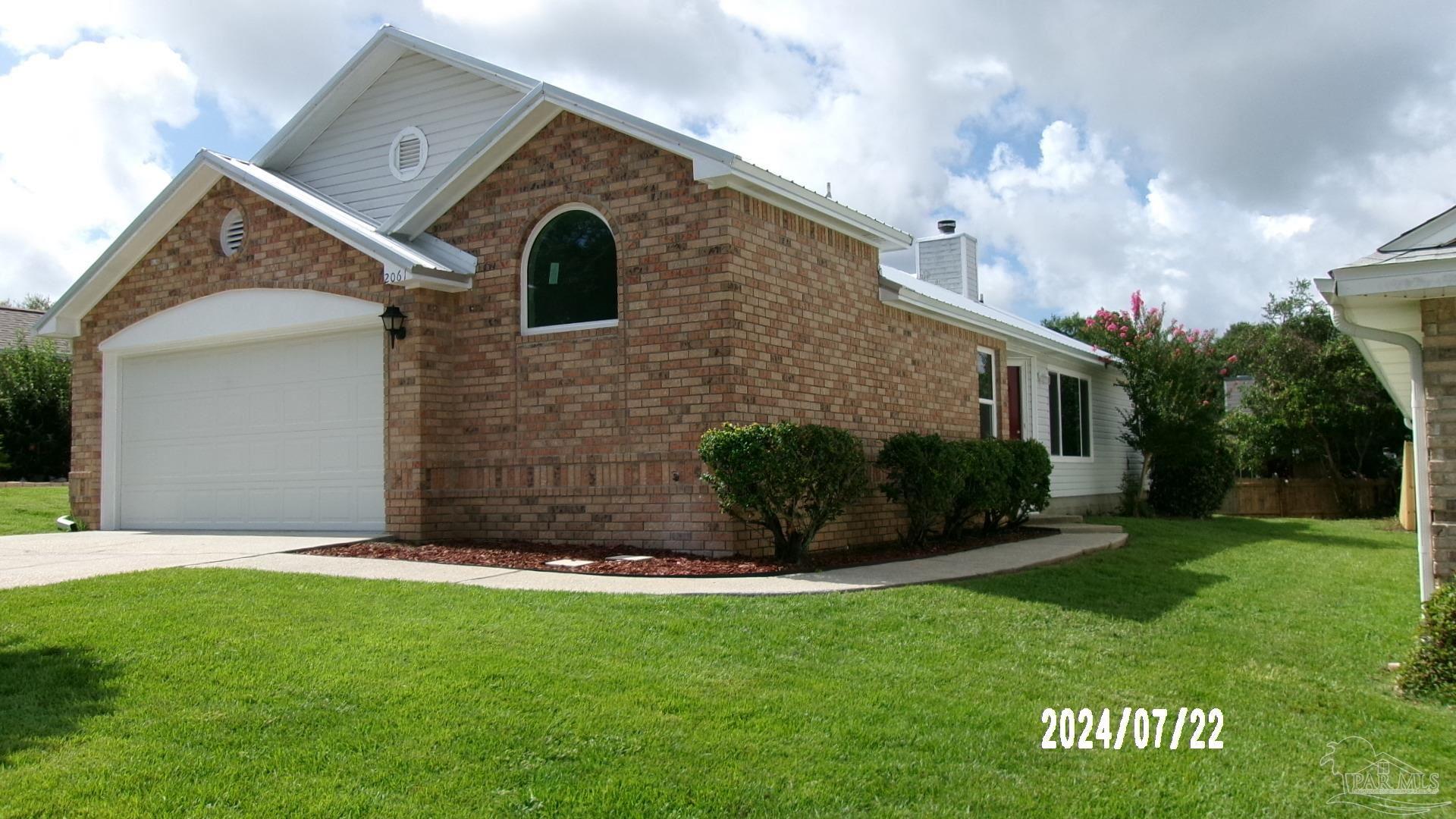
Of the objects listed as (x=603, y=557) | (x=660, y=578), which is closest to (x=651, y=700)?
(x=660, y=578)

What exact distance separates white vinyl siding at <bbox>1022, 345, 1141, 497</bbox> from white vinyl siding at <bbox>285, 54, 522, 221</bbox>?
10.2 meters

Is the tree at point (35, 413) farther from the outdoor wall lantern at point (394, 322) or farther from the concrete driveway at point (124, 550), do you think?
the outdoor wall lantern at point (394, 322)

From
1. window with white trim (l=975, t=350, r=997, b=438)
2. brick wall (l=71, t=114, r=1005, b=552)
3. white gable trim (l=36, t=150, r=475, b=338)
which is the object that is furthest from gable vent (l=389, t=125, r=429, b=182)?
window with white trim (l=975, t=350, r=997, b=438)

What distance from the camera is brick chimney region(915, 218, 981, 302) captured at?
2261cm

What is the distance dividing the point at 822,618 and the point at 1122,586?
361cm

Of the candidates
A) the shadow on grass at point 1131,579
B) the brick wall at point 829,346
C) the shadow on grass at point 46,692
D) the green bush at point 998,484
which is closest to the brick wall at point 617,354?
the brick wall at point 829,346

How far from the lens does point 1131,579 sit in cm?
980

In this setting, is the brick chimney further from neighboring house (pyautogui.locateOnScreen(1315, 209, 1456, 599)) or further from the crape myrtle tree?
neighboring house (pyautogui.locateOnScreen(1315, 209, 1456, 599))

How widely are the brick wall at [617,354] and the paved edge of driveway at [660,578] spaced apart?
1449 millimetres

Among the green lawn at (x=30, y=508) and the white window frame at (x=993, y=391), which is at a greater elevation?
the white window frame at (x=993, y=391)

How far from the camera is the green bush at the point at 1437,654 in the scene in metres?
6.02

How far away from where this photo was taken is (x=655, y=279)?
10.5 meters

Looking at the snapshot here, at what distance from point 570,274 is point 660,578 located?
13.1 ft

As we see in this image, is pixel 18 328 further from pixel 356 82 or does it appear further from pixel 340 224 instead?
pixel 340 224
